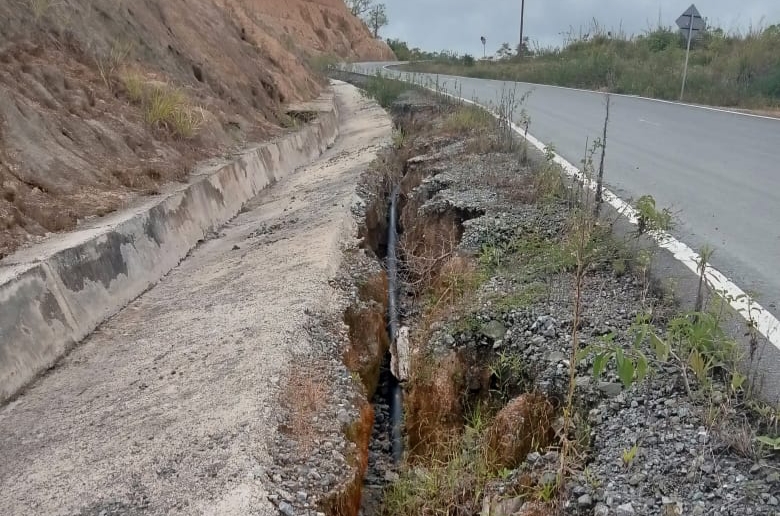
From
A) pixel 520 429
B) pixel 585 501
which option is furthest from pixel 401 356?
pixel 585 501

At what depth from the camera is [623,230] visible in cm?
507

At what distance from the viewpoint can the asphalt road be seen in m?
4.45

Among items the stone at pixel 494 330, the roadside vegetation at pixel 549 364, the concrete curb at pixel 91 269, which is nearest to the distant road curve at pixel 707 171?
the roadside vegetation at pixel 549 364

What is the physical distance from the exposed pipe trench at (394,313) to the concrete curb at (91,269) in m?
2.05

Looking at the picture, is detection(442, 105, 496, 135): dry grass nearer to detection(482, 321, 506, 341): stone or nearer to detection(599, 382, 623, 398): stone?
detection(482, 321, 506, 341): stone

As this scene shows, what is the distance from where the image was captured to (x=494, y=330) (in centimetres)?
441

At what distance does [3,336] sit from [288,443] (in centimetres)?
199

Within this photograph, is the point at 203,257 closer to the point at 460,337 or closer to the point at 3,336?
the point at 3,336

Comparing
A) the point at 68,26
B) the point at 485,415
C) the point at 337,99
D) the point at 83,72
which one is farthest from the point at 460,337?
the point at 337,99

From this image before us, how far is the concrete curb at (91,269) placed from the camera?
4180mm

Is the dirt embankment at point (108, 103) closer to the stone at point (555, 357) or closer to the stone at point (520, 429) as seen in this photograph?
the stone at point (520, 429)

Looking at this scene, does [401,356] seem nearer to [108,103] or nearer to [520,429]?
[520,429]

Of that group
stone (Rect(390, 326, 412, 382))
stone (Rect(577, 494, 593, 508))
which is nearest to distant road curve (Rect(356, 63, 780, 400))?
stone (Rect(577, 494, 593, 508))

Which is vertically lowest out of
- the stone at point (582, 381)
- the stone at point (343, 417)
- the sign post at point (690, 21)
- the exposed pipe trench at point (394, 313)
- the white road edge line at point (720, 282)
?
the exposed pipe trench at point (394, 313)
